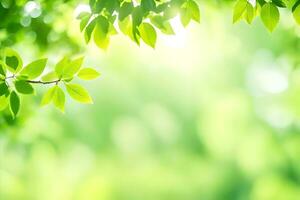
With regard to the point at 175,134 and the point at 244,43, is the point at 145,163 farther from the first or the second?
the point at 244,43

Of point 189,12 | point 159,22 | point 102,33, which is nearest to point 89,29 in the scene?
point 102,33

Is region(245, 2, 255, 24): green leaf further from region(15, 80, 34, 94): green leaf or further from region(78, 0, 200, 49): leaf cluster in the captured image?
region(15, 80, 34, 94): green leaf

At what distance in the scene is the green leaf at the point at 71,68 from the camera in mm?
1755

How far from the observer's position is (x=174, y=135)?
14188mm

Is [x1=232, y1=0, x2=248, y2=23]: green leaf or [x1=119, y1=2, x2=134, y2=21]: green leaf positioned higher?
[x1=232, y1=0, x2=248, y2=23]: green leaf

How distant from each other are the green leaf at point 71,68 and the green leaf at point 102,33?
0.52 feet

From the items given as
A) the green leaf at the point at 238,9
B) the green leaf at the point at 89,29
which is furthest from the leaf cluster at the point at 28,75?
the green leaf at the point at 238,9

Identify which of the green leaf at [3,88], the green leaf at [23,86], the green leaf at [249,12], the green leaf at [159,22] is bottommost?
the green leaf at [3,88]

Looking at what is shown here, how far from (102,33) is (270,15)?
0.61m

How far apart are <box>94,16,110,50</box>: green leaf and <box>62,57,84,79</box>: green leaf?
16 cm

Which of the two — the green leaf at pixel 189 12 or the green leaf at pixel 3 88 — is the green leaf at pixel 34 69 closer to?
the green leaf at pixel 3 88

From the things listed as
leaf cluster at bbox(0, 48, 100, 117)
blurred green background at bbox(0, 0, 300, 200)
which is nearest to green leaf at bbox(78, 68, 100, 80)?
leaf cluster at bbox(0, 48, 100, 117)

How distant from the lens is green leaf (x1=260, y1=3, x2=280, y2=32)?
1.83 metres

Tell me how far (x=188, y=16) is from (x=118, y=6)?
0.28 meters
